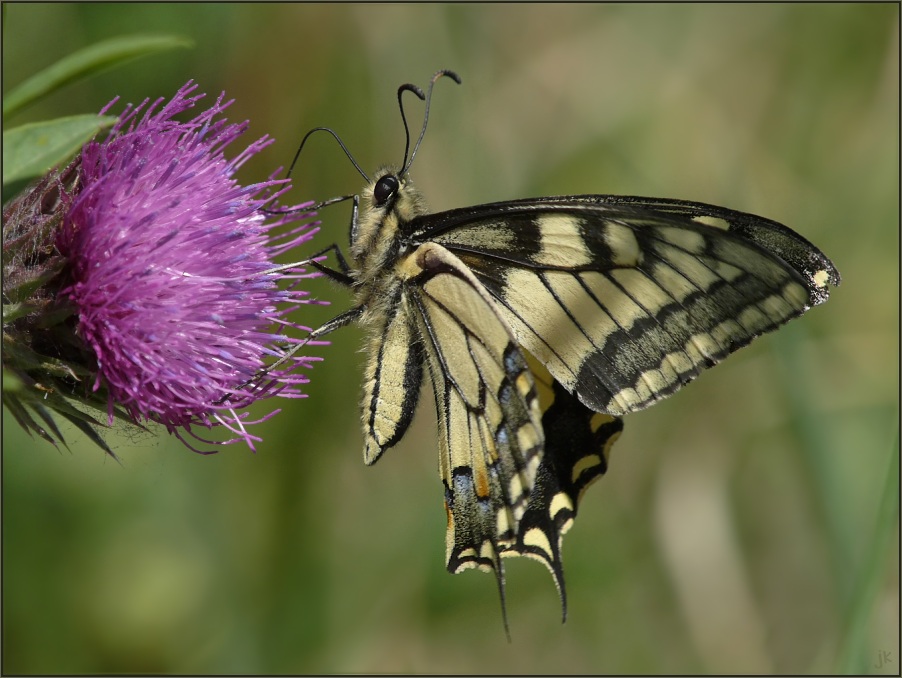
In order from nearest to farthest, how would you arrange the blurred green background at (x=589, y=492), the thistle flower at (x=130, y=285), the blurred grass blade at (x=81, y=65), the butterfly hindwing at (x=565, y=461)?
1. the blurred grass blade at (x=81, y=65)
2. the thistle flower at (x=130, y=285)
3. the butterfly hindwing at (x=565, y=461)
4. the blurred green background at (x=589, y=492)

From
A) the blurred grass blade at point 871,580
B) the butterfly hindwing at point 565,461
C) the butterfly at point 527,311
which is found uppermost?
the butterfly at point 527,311

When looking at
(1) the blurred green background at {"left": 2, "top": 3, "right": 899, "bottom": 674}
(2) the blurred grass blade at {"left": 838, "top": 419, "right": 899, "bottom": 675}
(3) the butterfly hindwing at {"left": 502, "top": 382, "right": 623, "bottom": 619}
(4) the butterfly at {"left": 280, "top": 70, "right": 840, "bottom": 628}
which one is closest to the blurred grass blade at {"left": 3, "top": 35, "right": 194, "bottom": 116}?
(4) the butterfly at {"left": 280, "top": 70, "right": 840, "bottom": 628}

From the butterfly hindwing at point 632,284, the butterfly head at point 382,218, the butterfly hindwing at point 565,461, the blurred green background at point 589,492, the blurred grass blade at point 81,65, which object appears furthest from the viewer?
the blurred green background at point 589,492

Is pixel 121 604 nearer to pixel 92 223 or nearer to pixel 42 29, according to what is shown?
pixel 92 223

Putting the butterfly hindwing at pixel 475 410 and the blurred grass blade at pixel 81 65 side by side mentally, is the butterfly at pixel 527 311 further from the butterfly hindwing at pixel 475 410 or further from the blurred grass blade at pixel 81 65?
the blurred grass blade at pixel 81 65

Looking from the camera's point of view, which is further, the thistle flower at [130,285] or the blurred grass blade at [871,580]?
the blurred grass blade at [871,580]

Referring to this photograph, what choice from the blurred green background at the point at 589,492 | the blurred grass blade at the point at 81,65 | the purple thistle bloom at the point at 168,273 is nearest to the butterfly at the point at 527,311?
the purple thistle bloom at the point at 168,273

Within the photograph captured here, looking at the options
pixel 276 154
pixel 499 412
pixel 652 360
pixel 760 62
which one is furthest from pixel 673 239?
pixel 760 62
